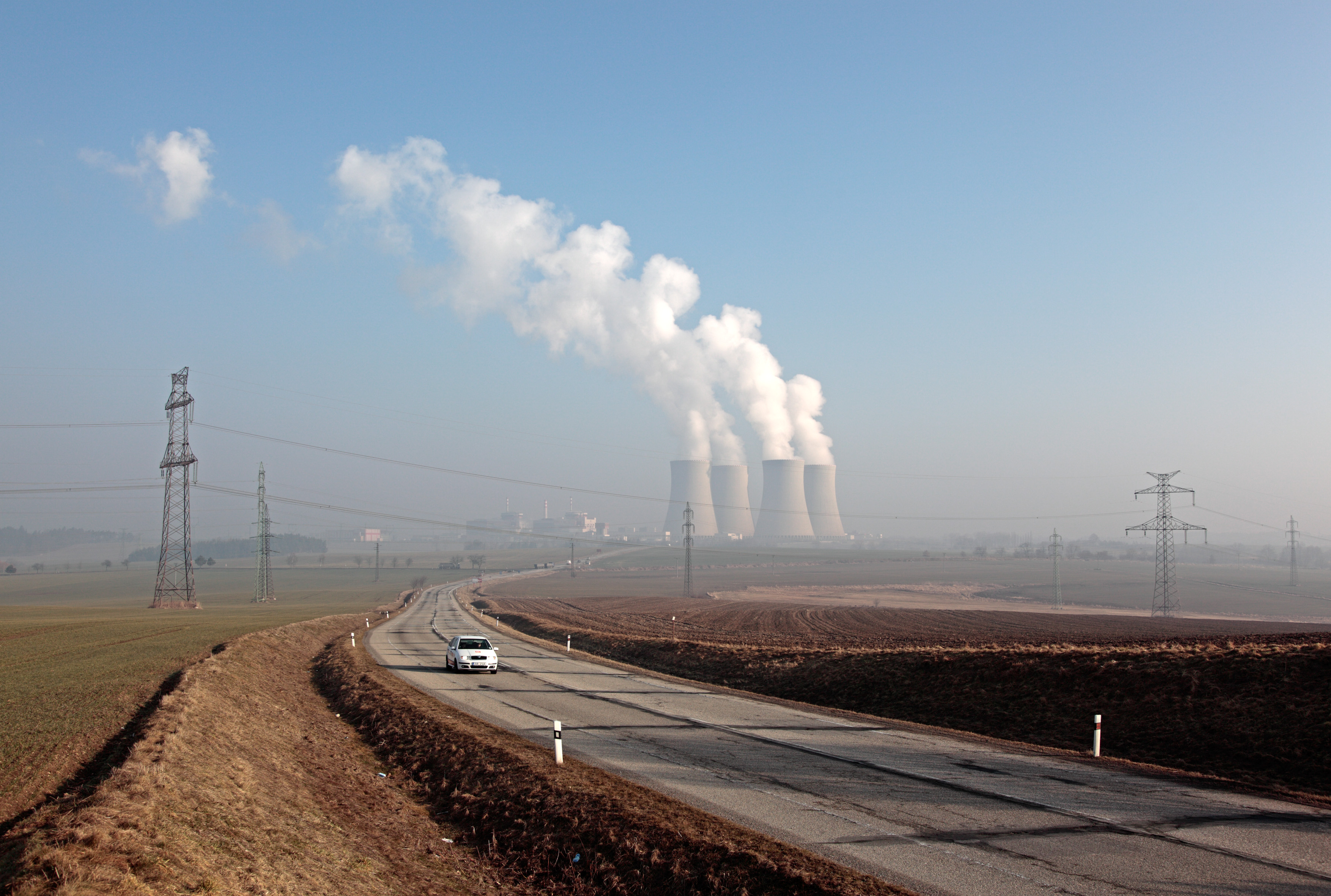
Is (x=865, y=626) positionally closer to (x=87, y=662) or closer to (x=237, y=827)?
(x=87, y=662)

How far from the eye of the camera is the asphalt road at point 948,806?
8789 mm

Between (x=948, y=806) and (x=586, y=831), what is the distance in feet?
17.9

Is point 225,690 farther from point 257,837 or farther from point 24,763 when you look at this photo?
point 257,837

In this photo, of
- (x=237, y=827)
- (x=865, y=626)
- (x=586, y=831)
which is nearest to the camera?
(x=237, y=827)

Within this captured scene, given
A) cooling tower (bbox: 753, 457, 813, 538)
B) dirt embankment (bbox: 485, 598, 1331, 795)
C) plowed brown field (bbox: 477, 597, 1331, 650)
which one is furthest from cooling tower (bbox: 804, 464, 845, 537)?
dirt embankment (bbox: 485, 598, 1331, 795)

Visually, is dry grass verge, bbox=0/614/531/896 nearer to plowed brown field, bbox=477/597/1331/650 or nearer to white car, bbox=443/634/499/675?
white car, bbox=443/634/499/675

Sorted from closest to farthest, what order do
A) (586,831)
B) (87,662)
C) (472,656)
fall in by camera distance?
(586,831)
(472,656)
(87,662)

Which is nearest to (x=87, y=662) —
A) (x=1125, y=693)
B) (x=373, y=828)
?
(x=373, y=828)

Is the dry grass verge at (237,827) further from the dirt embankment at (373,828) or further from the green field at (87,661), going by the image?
the green field at (87,661)

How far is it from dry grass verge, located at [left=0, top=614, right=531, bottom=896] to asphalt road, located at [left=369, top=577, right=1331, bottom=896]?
12.3ft

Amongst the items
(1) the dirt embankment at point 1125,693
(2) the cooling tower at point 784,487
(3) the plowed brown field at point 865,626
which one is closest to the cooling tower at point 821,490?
(2) the cooling tower at point 784,487

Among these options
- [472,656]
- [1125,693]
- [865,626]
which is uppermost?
[1125,693]

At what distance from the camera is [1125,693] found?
18797mm

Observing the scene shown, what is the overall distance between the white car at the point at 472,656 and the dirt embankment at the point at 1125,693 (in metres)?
8.22
